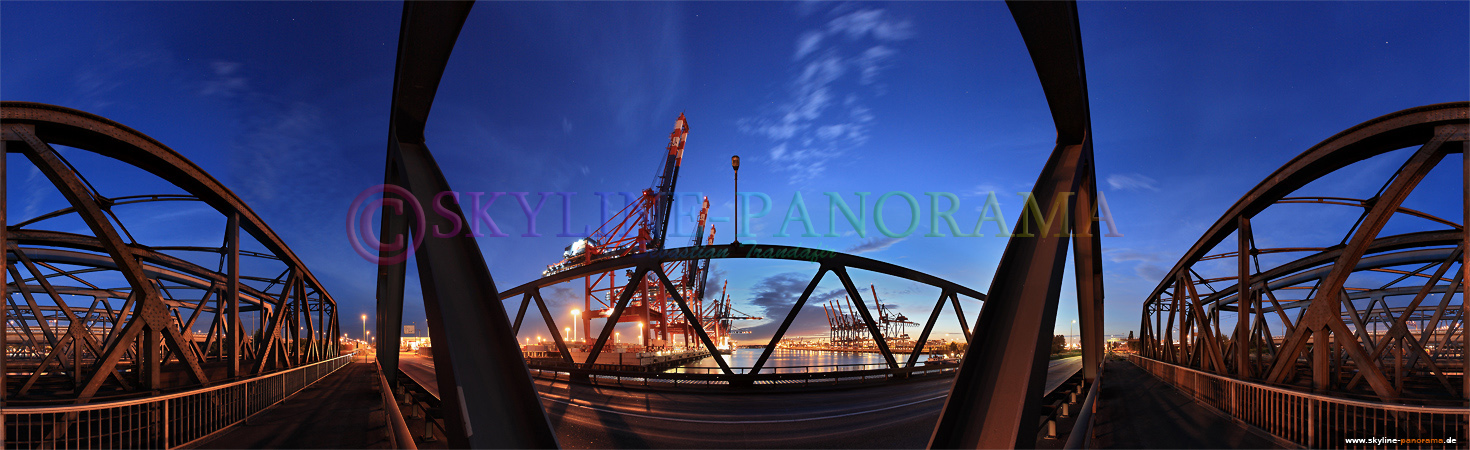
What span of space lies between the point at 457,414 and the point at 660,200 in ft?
177

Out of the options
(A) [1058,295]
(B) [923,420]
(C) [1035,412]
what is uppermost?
(A) [1058,295]

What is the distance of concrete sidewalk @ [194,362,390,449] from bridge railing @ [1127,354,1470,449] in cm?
1464

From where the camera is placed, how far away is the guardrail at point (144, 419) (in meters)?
7.96

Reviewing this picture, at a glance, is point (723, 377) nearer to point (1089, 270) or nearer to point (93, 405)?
point (1089, 270)

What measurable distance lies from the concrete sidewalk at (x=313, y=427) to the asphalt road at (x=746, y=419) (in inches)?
134

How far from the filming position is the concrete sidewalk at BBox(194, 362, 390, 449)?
967 centimetres

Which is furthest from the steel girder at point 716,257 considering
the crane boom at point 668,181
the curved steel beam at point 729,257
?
the crane boom at point 668,181

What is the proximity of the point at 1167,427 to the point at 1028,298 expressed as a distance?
10134 millimetres

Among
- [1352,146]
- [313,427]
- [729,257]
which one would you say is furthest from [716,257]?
[1352,146]

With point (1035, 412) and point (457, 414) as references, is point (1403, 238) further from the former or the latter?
point (457, 414)

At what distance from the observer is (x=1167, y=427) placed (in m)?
10.5

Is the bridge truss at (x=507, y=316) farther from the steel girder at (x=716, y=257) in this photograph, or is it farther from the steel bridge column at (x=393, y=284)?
the steel girder at (x=716, y=257)

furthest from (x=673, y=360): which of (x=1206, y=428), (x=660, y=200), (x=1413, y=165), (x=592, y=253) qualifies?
(x=1413, y=165)

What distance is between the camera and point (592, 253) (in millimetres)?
48688
